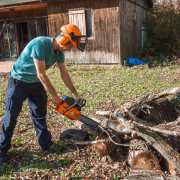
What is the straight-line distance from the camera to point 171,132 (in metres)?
2.51

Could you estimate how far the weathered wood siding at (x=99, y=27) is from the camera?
945 cm

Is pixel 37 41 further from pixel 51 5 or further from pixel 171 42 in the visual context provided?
pixel 171 42

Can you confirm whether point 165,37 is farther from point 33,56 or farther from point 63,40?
point 33,56

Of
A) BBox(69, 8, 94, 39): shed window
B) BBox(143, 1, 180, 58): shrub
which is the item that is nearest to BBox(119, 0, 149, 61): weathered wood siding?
BBox(143, 1, 180, 58): shrub

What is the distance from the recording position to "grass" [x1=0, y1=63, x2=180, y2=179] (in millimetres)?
2969

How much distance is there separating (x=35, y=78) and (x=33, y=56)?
45cm

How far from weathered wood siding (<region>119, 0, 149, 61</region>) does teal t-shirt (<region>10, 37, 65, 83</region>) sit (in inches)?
291

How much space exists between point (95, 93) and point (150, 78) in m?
2.63

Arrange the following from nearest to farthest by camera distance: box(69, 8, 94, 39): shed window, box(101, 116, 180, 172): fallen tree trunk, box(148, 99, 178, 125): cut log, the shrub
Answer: box(101, 116, 180, 172): fallen tree trunk → box(148, 99, 178, 125): cut log → box(69, 8, 94, 39): shed window → the shrub

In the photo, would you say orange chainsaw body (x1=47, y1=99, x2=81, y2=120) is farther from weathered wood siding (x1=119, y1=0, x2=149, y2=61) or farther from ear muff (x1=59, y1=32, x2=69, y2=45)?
weathered wood siding (x1=119, y1=0, x2=149, y2=61)

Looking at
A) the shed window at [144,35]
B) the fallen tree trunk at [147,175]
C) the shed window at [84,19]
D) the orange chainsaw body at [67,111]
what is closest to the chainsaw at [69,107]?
the orange chainsaw body at [67,111]

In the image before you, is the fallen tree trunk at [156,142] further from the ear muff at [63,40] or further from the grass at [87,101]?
the ear muff at [63,40]

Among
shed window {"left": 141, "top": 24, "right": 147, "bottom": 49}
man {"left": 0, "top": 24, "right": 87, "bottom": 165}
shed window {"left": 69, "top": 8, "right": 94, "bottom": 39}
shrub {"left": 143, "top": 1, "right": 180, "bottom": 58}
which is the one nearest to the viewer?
man {"left": 0, "top": 24, "right": 87, "bottom": 165}

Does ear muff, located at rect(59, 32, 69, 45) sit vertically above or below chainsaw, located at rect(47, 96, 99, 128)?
above
